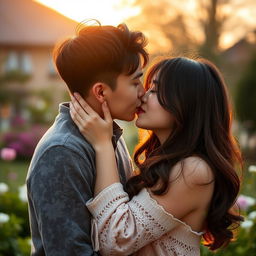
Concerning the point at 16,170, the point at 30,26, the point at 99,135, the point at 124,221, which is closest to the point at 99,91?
the point at 99,135

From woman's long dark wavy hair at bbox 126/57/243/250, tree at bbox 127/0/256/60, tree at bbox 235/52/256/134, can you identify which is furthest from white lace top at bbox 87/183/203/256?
tree at bbox 127/0/256/60

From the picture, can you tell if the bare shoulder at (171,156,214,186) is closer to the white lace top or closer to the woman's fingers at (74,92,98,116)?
the white lace top

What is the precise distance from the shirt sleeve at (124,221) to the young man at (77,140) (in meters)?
0.06

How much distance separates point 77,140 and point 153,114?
432 millimetres

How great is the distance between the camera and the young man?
7.73 feet

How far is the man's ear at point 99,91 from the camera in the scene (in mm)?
2582

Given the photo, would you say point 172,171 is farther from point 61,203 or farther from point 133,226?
point 61,203

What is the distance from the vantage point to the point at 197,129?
8.64ft

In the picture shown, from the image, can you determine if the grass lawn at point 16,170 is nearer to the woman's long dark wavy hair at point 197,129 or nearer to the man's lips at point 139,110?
the man's lips at point 139,110

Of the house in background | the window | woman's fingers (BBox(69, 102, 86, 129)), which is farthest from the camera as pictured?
the window

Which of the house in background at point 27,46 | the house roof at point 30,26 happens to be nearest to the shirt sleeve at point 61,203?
the house in background at point 27,46

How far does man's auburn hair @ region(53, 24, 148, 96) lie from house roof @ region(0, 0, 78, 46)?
30.8m

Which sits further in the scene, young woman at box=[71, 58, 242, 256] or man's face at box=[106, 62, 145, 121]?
man's face at box=[106, 62, 145, 121]

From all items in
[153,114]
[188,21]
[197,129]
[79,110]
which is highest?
[188,21]
